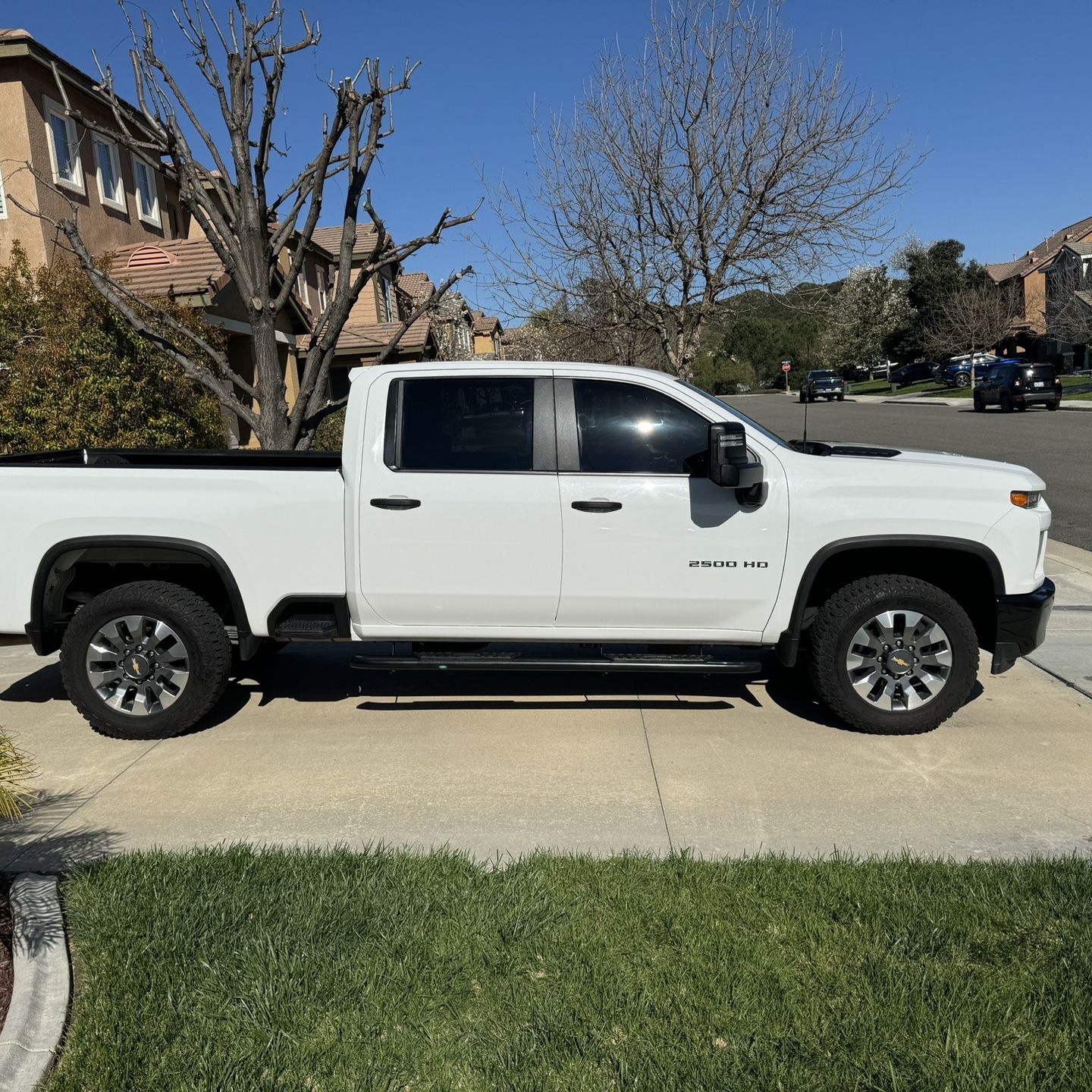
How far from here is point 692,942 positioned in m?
3.27

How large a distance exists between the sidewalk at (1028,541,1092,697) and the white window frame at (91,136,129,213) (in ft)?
47.9

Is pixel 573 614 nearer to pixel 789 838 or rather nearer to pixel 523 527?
pixel 523 527

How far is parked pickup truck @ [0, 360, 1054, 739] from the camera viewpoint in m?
5.12

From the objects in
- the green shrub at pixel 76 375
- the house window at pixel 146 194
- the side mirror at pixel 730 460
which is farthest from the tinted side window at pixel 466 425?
the house window at pixel 146 194

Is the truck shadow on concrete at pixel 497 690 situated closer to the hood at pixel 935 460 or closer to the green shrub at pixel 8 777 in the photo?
the hood at pixel 935 460

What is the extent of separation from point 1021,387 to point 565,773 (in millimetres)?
35572

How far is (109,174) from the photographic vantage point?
642 inches

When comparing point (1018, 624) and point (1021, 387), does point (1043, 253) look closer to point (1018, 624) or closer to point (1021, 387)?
point (1021, 387)

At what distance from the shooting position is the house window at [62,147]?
14.2m

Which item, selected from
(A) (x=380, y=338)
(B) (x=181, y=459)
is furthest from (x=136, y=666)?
(A) (x=380, y=338)

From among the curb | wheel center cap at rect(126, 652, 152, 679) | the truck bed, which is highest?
the truck bed

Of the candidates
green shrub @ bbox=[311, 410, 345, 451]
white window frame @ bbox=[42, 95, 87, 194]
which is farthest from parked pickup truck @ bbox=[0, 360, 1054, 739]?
green shrub @ bbox=[311, 410, 345, 451]

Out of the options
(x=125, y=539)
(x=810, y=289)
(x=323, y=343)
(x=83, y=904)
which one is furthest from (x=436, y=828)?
(x=810, y=289)

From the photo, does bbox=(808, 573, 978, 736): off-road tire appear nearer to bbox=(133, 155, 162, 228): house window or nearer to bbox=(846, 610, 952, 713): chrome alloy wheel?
bbox=(846, 610, 952, 713): chrome alloy wheel
